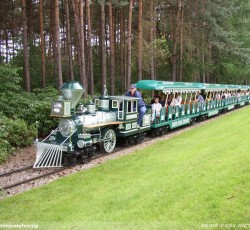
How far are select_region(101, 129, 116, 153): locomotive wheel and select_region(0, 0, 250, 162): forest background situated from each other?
529cm

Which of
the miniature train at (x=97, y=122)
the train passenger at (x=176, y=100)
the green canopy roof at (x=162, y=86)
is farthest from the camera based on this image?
the train passenger at (x=176, y=100)

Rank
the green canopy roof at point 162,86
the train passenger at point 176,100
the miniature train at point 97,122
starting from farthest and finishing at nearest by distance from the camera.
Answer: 1. the train passenger at point 176,100
2. the green canopy roof at point 162,86
3. the miniature train at point 97,122

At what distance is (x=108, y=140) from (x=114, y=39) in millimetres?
21183

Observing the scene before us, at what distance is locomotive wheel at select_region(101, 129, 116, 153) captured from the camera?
11.2m

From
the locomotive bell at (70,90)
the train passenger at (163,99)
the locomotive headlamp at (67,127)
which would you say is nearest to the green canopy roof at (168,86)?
the train passenger at (163,99)

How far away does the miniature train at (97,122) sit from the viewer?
9.44 metres

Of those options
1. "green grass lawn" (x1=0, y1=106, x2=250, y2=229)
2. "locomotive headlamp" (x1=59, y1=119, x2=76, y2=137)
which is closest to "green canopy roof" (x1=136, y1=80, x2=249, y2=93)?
"locomotive headlamp" (x1=59, y1=119, x2=76, y2=137)

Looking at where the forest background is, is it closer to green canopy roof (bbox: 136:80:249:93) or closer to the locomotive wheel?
green canopy roof (bbox: 136:80:249:93)

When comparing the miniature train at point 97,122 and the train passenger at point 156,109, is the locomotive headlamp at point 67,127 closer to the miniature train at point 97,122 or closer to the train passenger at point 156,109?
the miniature train at point 97,122

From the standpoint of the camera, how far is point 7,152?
1070 cm

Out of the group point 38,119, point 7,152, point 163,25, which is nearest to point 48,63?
point 163,25

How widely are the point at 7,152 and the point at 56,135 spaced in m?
2.19

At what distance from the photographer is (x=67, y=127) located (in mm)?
9594

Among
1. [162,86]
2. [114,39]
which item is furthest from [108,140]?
[114,39]
